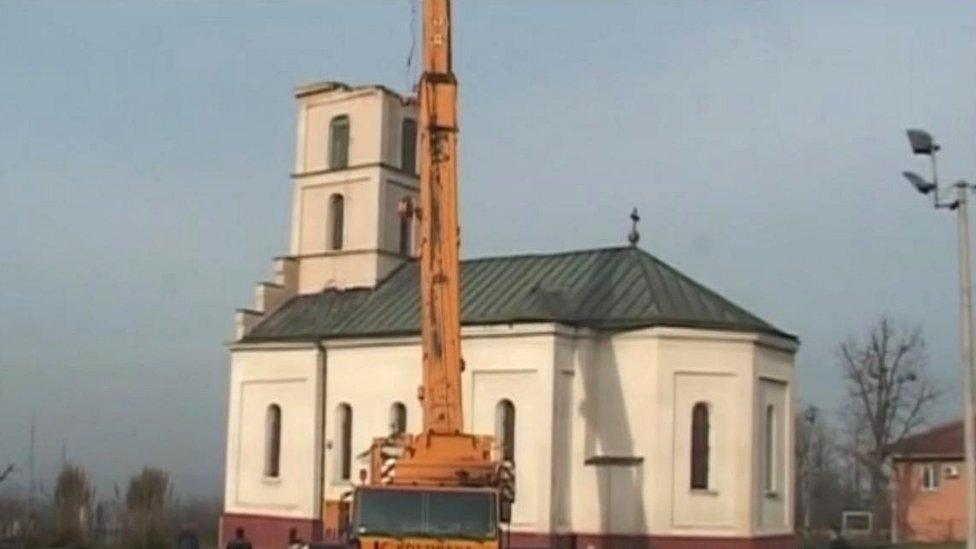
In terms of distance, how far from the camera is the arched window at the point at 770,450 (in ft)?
140

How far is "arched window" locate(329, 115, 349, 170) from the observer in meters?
52.6

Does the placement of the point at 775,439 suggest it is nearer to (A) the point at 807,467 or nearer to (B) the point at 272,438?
(B) the point at 272,438

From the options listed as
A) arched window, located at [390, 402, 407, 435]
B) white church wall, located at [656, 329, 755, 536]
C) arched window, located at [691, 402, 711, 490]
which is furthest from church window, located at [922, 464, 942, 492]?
arched window, located at [390, 402, 407, 435]

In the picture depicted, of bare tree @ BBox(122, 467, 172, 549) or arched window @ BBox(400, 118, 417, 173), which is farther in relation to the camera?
arched window @ BBox(400, 118, 417, 173)

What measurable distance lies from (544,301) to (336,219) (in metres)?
11.3

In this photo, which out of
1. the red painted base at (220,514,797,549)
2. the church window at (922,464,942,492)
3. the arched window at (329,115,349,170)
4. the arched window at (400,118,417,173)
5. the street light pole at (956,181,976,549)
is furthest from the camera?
the church window at (922,464,942,492)

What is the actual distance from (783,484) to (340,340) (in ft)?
47.9

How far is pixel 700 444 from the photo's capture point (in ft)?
136

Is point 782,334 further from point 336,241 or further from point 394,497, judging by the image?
point 394,497

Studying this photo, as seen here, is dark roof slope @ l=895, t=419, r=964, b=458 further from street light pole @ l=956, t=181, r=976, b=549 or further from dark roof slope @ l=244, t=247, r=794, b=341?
street light pole @ l=956, t=181, r=976, b=549

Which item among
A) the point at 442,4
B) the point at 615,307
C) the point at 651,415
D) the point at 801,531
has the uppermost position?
the point at 442,4

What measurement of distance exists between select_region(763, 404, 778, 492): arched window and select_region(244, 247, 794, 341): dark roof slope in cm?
247

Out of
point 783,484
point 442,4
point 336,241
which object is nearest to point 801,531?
point 783,484

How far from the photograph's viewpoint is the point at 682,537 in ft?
134
